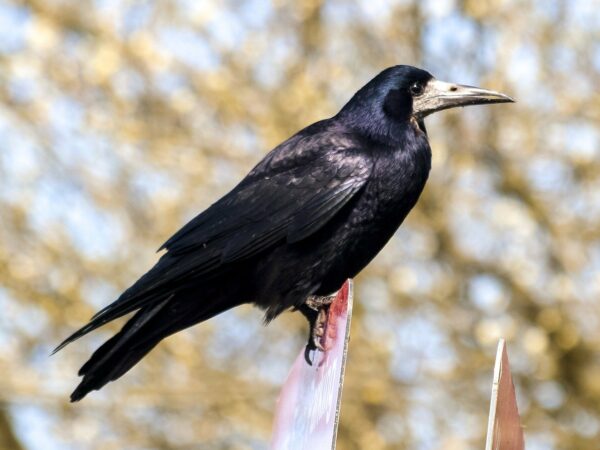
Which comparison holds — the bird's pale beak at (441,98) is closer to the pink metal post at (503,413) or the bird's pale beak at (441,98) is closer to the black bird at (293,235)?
the black bird at (293,235)

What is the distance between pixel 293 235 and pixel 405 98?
794 millimetres

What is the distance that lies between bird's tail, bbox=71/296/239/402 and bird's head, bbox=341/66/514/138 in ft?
2.75

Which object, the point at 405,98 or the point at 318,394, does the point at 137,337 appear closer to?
the point at 405,98

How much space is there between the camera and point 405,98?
4.73 metres

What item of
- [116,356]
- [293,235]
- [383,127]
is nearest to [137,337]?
[116,356]

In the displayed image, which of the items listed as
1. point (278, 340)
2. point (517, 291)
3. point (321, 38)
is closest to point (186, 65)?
point (321, 38)

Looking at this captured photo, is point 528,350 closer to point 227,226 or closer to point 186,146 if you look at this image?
point 186,146

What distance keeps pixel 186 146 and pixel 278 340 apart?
133 cm

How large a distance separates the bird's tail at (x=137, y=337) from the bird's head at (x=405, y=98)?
84 centimetres

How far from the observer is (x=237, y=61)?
27.0 feet

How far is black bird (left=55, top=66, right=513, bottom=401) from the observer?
13.6 feet

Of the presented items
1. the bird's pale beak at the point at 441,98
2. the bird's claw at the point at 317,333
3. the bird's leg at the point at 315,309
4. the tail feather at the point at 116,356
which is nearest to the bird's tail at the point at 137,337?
the tail feather at the point at 116,356

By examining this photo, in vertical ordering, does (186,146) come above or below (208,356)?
above

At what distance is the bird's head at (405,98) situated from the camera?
4.60 m
